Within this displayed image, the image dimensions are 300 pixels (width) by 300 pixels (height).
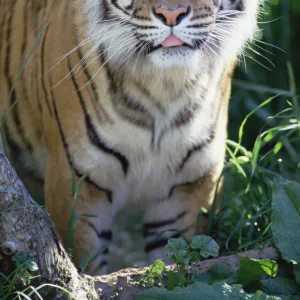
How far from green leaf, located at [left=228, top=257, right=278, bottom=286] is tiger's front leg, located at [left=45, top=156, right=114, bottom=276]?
717mm

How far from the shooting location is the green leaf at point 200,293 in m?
2.24

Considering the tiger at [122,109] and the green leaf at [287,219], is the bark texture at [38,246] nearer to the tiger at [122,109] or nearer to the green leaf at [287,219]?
the green leaf at [287,219]

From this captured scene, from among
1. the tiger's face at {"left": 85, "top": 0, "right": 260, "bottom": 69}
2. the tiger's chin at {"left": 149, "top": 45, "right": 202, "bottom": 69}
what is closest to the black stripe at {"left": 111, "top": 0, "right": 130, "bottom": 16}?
the tiger's face at {"left": 85, "top": 0, "right": 260, "bottom": 69}

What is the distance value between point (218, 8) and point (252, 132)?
1.87 m

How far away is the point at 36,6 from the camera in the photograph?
3367 millimetres

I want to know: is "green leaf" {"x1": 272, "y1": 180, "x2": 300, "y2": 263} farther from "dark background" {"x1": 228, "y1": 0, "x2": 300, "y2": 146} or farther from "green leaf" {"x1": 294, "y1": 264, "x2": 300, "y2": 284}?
"dark background" {"x1": 228, "y1": 0, "x2": 300, "y2": 146}

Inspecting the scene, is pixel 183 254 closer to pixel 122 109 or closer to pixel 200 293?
pixel 200 293

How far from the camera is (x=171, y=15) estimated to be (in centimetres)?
270

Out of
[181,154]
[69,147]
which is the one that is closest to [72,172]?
[69,147]

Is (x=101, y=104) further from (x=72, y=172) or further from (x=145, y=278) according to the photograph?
(x=145, y=278)

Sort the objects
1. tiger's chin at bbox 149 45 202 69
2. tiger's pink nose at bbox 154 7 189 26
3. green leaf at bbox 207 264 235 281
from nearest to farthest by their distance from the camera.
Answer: green leaf at bbox 207 264 235 281
tiger's pink nose at bbox 154 7 189 26
tiger's chin at bbox 149 45 202 69

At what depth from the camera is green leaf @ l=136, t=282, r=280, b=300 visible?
7.36 ft

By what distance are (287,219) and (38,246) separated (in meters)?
0.72

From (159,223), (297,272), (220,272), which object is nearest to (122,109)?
(159,223)
